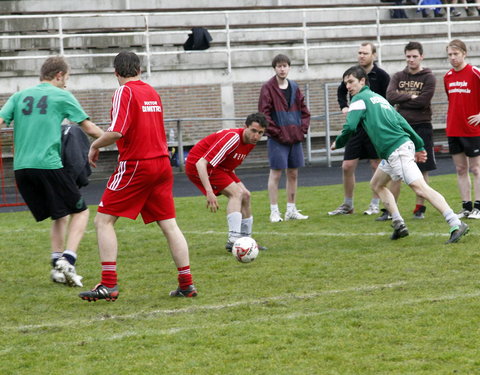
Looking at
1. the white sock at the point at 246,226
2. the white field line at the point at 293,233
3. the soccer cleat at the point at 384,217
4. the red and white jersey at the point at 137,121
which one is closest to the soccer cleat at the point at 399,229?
the white field line at the point at 293,233

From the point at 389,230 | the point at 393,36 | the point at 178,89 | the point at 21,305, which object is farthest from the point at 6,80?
the point at 21,305

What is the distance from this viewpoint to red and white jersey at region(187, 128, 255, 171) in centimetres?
929

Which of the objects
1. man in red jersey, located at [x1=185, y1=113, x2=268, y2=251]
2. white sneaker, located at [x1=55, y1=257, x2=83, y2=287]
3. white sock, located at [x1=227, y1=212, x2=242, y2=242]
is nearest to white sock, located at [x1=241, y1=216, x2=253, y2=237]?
man in red jersey, located at [x1=185, y1=113, x2=268, y2=251]

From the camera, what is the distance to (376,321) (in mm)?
6031

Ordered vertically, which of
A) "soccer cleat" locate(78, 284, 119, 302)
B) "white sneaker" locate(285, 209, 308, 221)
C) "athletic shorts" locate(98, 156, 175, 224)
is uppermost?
"athletic shorts" locate(98, 156, 175, 224)

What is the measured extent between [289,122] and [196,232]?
205cm

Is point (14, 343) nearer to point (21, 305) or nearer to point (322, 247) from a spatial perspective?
point (21, 305)

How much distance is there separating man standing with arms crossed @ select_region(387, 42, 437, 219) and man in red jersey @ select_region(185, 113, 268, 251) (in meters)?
2.70

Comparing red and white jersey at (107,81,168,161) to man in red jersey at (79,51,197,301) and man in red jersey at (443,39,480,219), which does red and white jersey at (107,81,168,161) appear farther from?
man in red jersey at (443,39,480,219)

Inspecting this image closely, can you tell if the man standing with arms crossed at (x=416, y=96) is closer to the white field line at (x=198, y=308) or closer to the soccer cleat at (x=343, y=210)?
the soccer cleat at (x=343, y=210)

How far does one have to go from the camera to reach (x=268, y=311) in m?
6.55

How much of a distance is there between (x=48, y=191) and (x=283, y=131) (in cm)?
485

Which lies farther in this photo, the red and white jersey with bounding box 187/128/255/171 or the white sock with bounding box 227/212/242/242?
the white sock with bounding box 227/212/242/242

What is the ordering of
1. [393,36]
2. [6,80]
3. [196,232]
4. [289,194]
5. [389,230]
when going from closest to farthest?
[389,230] → [196,232] → [289,194] → [6,80] → [393,36]
